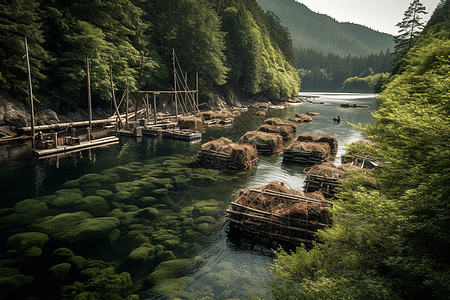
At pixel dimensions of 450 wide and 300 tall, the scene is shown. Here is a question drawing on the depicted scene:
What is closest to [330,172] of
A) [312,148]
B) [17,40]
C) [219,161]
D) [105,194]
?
[312,148]

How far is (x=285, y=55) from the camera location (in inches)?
5453

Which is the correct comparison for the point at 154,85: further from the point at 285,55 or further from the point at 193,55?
the point at 285,55

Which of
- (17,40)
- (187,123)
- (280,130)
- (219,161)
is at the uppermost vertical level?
(17,40)

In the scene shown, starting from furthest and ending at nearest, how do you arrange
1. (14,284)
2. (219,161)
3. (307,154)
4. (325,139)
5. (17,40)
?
(325,139) < (17,40) < (307,154) < (219,161) < (14,284)

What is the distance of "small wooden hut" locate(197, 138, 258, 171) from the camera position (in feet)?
76.4

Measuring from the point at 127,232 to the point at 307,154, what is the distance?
60.4 feet

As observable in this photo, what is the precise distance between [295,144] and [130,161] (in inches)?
648

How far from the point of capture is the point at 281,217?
12328 millimetres

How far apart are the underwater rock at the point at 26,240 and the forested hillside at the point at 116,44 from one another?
82.0 feet

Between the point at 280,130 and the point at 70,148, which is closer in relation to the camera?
the point at 70,148

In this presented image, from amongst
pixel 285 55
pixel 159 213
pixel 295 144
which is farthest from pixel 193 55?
pixel 285 55

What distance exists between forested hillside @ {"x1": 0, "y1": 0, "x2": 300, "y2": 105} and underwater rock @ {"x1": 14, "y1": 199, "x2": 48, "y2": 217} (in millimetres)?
20880

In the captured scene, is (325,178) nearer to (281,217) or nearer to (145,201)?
(281,217)

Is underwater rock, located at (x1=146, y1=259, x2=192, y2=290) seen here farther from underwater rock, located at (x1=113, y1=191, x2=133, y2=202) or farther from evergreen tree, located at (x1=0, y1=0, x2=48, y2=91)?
evergreen tree, located at (x1=0, y1=0, x2=48, y2=91)
